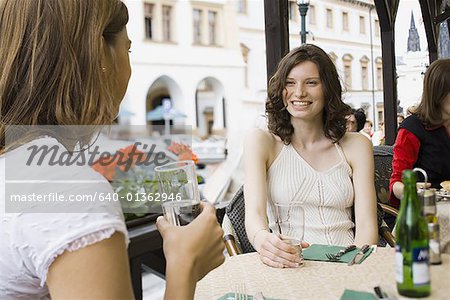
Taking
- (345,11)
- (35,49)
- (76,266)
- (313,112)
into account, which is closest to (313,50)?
(313,112)

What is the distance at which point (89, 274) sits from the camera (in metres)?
0.57

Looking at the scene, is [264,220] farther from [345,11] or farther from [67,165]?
[345,11]

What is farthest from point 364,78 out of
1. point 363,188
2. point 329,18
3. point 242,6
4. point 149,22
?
point 149,22

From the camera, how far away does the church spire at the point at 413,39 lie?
590cm

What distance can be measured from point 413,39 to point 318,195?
16.4ft

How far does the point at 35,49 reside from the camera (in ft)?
2.26

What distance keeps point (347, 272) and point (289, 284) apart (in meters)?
0.14

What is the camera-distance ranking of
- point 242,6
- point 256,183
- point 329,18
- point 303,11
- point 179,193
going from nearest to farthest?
point 179,193
point 256,183
point 303,11
point 329,18
point 242,6

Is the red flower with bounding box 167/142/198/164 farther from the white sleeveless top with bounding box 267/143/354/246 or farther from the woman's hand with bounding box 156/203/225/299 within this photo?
the woman's hand with bounding box 156/203/225/299

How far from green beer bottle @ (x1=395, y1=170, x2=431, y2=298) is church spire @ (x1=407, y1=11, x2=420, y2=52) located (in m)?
5.31

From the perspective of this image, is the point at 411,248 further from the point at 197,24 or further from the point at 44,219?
the point at 197,24

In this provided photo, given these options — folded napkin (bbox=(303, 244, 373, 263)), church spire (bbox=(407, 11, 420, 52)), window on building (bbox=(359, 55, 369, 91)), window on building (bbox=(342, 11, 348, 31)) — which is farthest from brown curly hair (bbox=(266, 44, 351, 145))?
window on building (bbox=(342, 11, 348, 31))

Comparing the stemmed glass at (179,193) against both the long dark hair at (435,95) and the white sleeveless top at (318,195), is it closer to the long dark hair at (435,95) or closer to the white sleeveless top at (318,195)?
the white sleeveless top at (318,195)

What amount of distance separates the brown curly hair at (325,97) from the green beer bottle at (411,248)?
0.89 metres
